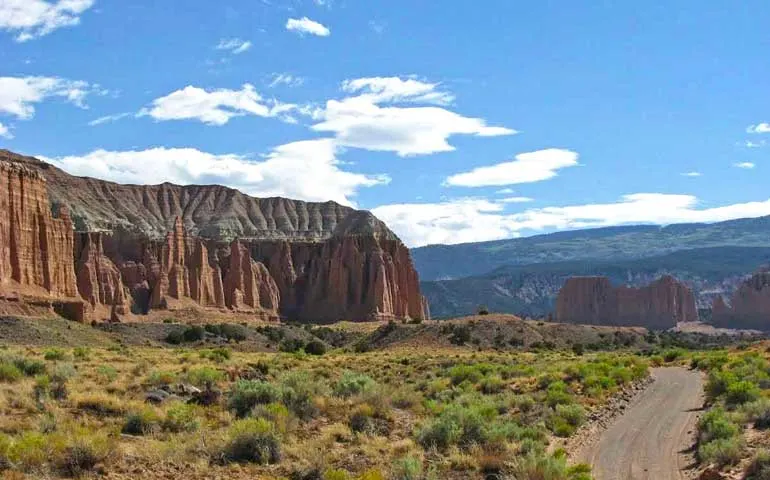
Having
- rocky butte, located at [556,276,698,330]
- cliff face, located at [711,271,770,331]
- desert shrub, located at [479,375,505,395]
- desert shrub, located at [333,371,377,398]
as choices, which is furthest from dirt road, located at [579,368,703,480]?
rocky butte, located at [556,276,698,330]

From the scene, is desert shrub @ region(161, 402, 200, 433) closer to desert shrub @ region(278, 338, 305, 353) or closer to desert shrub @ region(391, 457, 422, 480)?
desert shrub @ region(391, 457, 422, 480)

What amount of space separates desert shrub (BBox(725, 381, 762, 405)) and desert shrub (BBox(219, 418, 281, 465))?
1538 centimetres

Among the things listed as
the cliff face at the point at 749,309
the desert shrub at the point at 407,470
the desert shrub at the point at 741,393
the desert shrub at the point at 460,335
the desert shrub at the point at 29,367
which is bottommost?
the cliff face at the point at 749,309

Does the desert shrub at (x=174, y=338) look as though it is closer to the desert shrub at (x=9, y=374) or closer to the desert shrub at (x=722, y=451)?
the desert shrub at (x=9, y=374)

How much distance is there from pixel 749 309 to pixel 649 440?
517 feet

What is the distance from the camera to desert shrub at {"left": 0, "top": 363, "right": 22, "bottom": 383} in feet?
Result: 82.6

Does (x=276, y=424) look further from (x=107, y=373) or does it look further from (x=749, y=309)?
(x=749, y=309)

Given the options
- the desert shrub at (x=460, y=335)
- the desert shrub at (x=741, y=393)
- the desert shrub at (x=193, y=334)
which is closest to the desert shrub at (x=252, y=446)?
the desert shrub at (x=741, y=393)

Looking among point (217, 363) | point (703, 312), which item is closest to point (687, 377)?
point (217, 363)

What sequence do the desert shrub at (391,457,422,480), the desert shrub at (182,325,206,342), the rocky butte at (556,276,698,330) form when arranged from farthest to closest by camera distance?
the rocky butte at (556,276,698,330)
the desert shrub at (182,325,206,342)
the desert shrub at (391,457,422,480)

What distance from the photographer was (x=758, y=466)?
15289mm

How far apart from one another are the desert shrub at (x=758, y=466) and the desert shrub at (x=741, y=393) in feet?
32.5

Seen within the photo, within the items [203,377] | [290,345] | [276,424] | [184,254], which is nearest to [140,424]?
[276,424]

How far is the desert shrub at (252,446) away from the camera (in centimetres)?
1633
